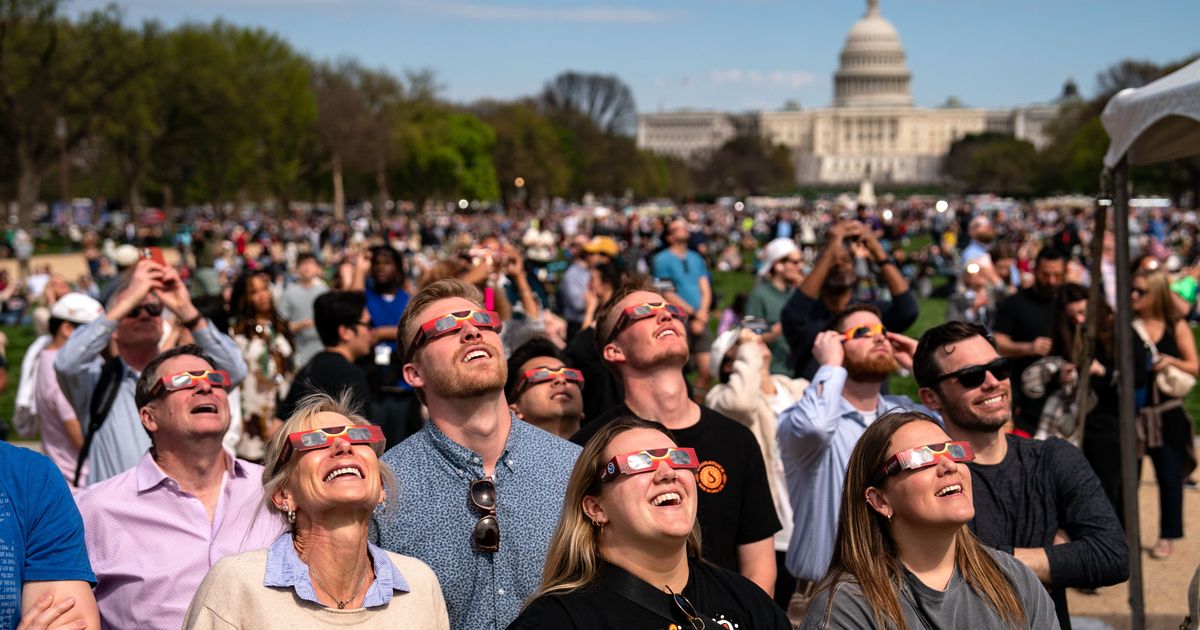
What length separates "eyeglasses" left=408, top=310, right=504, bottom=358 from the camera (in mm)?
3760

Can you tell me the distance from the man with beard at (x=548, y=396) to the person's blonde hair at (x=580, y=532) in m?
1.72

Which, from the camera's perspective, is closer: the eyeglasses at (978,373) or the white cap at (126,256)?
the eyeglasses at (978,373)

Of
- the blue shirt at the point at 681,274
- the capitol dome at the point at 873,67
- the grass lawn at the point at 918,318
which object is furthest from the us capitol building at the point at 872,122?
the blue shirt at the point at 681,274

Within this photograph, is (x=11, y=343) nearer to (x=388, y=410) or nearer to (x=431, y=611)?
(x=388, y=410)

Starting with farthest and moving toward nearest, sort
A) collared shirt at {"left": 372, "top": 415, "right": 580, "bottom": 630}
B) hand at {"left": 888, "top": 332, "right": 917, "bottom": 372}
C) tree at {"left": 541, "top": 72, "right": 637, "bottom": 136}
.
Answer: tree at {"left": 541, "top": 72, "right": 637, "bottom": 136}
hand at {"left": 888, "top": 332, "right": 917, "bottom": 372}
collared shirt at {"left": 372, "top": 415, "right": 580, "bottom": 630}

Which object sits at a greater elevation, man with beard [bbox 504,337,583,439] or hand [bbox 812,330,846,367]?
hand [bbox 812,330,846,367]

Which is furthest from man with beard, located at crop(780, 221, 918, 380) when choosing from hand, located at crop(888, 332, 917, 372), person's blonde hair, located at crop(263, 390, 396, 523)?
person's blonde hair, located at crop(263, 390, 396, 523)

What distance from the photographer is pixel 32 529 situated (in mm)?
2986

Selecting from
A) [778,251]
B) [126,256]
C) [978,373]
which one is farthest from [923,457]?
[126,256]

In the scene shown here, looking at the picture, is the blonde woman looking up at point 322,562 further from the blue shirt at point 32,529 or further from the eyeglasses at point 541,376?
the eyeglasses at point 541,376

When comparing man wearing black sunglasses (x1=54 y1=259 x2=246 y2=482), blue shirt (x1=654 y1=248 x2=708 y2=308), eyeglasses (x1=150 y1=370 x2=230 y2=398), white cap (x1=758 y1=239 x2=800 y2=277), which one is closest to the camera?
eyeglasses (x1=150 y1=370 x2=230 y2=398)

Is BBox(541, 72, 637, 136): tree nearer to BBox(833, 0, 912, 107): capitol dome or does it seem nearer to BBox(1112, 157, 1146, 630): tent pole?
BBox(833, 0, 912, 107): capitol dome

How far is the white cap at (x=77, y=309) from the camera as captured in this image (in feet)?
21.7

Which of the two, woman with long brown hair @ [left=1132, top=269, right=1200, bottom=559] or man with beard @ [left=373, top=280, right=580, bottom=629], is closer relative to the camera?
man with beard @ [left=373, top=280, right=580, bottom=629]
